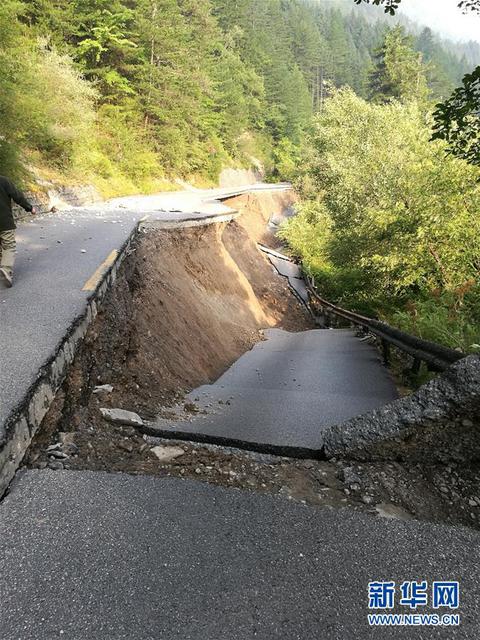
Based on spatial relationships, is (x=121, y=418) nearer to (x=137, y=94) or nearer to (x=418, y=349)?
(x=418, y=349)

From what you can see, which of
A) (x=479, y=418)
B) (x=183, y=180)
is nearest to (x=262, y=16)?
(x=183, y=180)

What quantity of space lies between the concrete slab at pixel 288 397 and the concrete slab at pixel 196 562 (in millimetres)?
1222

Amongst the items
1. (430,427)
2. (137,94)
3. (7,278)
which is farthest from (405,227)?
(137,94)

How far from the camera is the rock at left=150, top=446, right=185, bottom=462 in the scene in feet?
11.1

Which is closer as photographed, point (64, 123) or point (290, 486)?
point (290, 486)

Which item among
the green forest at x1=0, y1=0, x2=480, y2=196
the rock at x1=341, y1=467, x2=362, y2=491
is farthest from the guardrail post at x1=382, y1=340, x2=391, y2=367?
the green forest at x1=0, y1=0, x2=480, y2=196

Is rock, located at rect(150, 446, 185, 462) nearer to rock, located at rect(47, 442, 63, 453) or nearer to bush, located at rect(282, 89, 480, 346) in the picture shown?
rock, located at rect(47, 442, 63, 453)

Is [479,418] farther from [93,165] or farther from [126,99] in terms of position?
[126,99]

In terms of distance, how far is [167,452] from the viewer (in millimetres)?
3471

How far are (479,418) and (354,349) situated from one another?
27.1ft

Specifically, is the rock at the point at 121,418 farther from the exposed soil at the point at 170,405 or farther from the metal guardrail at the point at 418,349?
the metal guardrail at the point at 418,349

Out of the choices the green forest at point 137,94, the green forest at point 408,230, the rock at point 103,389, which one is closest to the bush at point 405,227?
the green forest at point 408,230

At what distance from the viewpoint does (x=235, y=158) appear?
57.6 metres

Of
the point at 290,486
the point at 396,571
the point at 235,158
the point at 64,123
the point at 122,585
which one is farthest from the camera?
the point at 235,158
